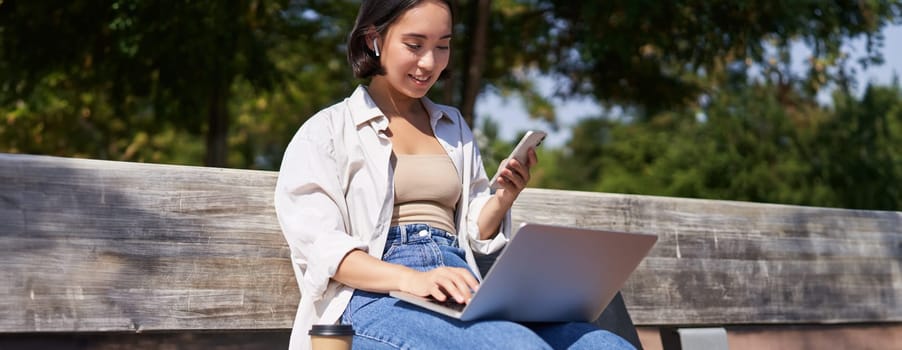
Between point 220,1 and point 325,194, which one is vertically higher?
point 325,194

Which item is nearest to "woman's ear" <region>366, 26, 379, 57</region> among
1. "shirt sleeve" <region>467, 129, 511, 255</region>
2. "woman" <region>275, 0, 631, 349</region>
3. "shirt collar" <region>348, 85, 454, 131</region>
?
"woman" <region>275, 0, 631, 349</region>

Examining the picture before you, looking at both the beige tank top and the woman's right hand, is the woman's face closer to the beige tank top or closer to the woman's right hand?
the beige tank top

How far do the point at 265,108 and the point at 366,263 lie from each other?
12.4 m

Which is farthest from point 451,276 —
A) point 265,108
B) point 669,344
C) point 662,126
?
point 662,126

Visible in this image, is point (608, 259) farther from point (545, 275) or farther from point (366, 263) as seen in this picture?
point (366, 263)

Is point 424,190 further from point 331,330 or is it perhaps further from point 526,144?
point 331,330

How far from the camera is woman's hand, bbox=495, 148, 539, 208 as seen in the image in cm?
272

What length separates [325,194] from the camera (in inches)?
104

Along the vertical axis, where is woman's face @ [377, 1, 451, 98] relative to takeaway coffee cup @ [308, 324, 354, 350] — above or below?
above

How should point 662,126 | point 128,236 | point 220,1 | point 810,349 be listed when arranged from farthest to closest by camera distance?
point 662,126, point 220,1, point 810,349, point 128,236

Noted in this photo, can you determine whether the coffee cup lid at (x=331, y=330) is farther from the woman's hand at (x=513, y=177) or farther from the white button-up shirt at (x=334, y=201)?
the woman's hand at (x=513, y=177)

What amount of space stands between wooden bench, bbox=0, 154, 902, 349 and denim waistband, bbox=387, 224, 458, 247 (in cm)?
46

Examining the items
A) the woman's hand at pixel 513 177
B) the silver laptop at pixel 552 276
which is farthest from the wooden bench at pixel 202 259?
the silver laptop at pixel 552 276

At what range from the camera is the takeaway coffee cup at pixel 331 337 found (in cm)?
219
